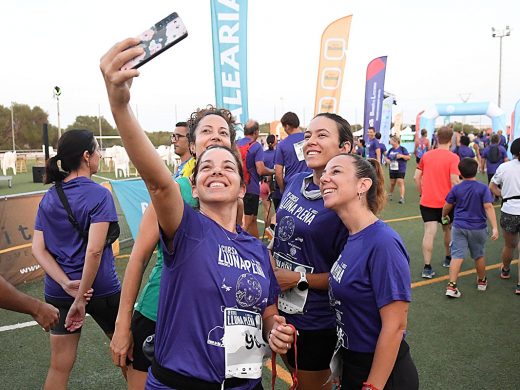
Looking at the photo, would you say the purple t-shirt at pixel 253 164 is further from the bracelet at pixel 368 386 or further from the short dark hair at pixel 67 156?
the bracelet at pixel 368 386

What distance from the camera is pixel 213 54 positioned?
25.6 feet

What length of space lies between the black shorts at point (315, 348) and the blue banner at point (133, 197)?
5.16 m

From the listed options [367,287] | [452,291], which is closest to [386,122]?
[452,291]

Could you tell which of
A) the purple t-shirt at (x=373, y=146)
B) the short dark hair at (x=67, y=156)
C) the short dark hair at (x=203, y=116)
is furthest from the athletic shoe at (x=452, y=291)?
the purple t-shirt at (x=373, y=146)

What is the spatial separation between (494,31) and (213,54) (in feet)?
149

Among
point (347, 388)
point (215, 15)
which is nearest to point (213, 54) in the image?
point (215, 15)

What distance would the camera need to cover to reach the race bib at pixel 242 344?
5.14ft

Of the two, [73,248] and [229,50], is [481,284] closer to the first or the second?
[73,248]

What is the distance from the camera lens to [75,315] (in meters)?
2.59

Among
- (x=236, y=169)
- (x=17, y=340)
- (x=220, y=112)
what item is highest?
(x=220, y=112)

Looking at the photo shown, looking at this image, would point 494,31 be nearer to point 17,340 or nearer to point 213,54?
point 213,54

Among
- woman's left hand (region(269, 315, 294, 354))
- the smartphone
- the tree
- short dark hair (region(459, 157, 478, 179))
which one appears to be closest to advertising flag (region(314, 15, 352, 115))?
short dark hair (region(459, 157, 478, 179))

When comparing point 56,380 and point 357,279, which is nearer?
point 357,279

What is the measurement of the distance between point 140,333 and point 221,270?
82 cm
